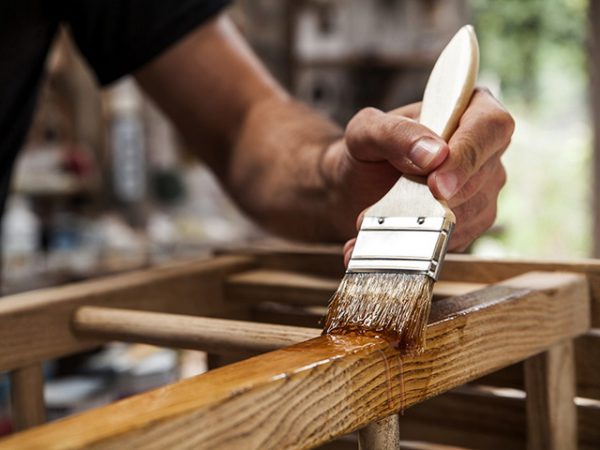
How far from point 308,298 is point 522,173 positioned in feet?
26.2

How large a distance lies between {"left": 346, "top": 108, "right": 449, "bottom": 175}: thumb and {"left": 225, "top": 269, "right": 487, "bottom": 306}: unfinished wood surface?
0.23 meters

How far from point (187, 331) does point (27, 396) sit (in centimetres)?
25

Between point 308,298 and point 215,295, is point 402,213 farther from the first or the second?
point 215,295

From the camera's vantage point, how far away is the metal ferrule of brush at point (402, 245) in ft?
2.00

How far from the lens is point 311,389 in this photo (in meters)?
0.51

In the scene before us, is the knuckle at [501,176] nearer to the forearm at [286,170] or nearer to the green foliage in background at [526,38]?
the forearm at [286,170]

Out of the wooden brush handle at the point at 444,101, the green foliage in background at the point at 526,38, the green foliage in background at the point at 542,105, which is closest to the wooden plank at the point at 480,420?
the wooden brush handle at the point at 444,101

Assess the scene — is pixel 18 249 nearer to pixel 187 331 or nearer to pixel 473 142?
pixel 187 331

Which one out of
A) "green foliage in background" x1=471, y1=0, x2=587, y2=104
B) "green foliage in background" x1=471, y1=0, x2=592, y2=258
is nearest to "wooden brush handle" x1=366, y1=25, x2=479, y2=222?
"green foliage in background" x1=471, y1=0, x2=592, y2=258

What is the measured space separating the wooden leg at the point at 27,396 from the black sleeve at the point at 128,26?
688 millimetres

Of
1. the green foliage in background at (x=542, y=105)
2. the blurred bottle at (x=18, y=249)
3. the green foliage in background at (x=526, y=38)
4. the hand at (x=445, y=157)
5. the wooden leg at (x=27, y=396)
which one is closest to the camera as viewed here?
the hand at (x=445, y=157)

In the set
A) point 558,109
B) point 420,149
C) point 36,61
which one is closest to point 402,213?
point 420,149

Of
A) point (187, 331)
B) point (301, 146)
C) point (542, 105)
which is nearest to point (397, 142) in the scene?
point (187, 331)

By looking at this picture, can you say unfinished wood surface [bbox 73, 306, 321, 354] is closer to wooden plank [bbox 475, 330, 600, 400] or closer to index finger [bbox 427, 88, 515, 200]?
index finger [bbox 427, 88, 515, 200]
